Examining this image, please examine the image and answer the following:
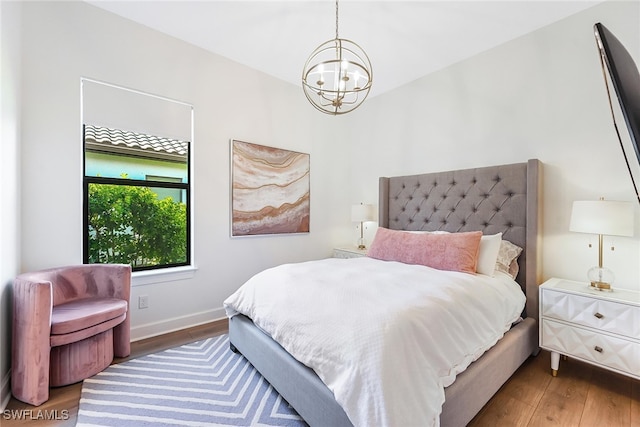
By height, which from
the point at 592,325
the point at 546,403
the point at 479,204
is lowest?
the point at 546,403

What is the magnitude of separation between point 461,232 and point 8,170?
3.40m

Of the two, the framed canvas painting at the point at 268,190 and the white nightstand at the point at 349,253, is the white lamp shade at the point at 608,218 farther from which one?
the framed canvas painting at the point at 268,190

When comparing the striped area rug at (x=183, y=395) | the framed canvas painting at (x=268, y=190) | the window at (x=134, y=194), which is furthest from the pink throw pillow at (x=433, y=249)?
the window at (x=134, y=194)

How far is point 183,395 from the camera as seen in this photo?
66.0 inches

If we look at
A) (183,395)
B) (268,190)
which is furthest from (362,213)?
(183,395)

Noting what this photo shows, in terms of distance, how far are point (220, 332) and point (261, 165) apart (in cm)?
176

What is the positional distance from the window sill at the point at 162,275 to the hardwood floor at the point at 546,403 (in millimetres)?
629

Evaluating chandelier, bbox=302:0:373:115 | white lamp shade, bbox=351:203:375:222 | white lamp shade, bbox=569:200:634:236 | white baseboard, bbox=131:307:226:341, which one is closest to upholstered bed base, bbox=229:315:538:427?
white lamp shade, bbox=569:200:634:236

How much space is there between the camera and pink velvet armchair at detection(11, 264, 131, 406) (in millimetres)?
1559

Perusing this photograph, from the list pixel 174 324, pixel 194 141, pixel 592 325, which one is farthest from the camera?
pixel 194 141

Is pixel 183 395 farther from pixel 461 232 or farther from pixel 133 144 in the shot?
pixel 461 232

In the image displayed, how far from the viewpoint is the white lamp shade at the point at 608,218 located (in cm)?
173

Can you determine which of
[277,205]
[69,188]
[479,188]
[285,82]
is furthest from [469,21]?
[69,188]

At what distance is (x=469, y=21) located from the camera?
226cm
